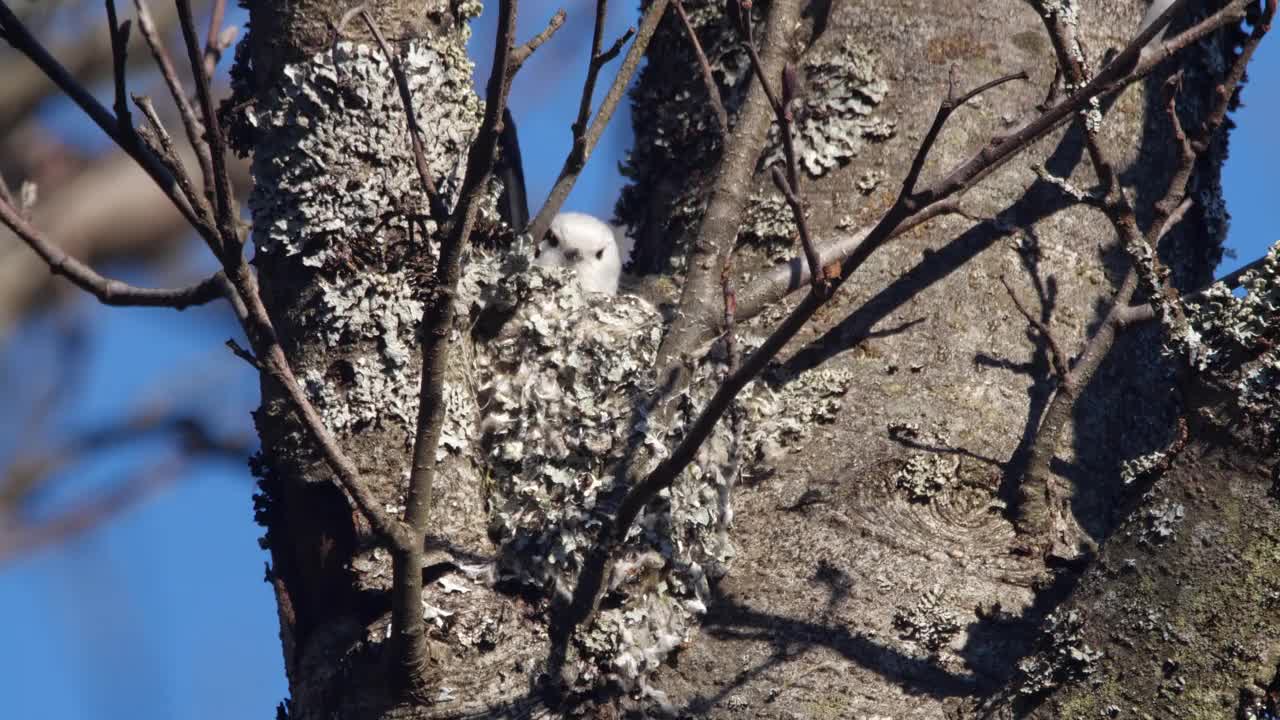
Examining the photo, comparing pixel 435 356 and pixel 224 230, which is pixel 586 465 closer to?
pixel 435 356

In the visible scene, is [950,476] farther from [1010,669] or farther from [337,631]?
[337,631]

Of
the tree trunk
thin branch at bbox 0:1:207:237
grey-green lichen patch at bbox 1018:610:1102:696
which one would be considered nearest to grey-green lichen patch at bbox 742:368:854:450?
the tree trunk

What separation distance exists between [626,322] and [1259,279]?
Result: 93cm

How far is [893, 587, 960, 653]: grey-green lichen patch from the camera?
1.59m

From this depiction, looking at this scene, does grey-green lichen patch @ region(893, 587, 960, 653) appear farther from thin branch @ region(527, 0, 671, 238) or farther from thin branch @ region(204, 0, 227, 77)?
thin branch @ region(204, 0, 227, 77)

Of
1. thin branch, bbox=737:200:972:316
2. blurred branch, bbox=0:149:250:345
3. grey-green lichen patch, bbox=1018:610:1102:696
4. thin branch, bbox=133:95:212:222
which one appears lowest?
grey-green lichen patch, bbox=1018:610:1102:696

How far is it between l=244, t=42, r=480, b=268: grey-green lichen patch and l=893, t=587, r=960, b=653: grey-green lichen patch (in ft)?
2.66

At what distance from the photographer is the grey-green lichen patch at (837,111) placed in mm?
2076

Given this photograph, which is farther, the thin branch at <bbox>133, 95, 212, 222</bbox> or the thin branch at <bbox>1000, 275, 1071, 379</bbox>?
the thin branch at <bbox>1000, 275, 1071, 379</bbox>

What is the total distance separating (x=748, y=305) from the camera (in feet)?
5.96

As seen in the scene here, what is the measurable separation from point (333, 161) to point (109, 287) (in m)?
0.33

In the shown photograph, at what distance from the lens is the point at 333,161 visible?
5.61 ft

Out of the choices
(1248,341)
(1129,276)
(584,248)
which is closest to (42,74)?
(584,248)

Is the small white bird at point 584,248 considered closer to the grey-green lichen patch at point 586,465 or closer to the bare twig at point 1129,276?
the grey-green lichen patch at point 586,465
